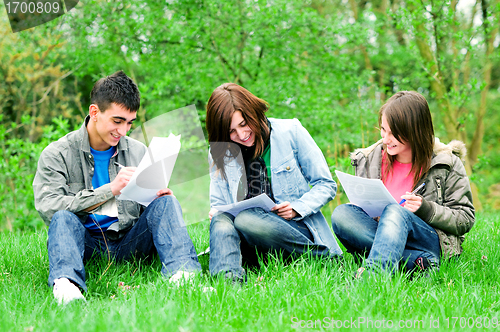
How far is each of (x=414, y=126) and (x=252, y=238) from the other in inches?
43.1

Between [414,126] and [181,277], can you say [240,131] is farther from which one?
[414,126]

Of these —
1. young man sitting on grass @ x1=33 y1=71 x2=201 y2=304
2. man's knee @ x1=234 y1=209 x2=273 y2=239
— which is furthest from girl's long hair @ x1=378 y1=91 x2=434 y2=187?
young man sitting on grass @ x1=33 y1=71 x2=201 y2=304

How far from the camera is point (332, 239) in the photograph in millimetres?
2600

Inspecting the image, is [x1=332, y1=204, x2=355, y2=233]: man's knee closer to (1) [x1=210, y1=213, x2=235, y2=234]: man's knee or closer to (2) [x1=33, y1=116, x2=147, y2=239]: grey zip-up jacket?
(1) [x1=210, y1=213, x2=235, y2=234]: man's knee

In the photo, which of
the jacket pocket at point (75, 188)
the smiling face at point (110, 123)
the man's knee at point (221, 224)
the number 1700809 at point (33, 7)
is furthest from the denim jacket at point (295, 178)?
the number 1700809 at point (33, 7)

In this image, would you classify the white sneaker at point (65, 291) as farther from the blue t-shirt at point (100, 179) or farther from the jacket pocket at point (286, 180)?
the jacket pocket at point (286, 180)

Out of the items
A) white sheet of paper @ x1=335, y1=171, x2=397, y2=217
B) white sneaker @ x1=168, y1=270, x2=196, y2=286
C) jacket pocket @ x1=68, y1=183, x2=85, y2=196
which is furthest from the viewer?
jacket pocket @ x1=68, y1=183, x2=85, y2=196

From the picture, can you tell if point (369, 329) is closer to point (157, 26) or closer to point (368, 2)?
point (157, 26)

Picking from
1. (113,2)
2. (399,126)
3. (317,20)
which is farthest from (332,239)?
(113,2)

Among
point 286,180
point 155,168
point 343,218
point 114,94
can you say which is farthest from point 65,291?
point 343,218

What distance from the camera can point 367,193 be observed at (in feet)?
7.73

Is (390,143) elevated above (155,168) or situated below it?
below

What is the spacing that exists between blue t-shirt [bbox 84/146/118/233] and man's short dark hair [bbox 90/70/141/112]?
29 cm

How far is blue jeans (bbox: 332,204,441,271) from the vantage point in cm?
219
